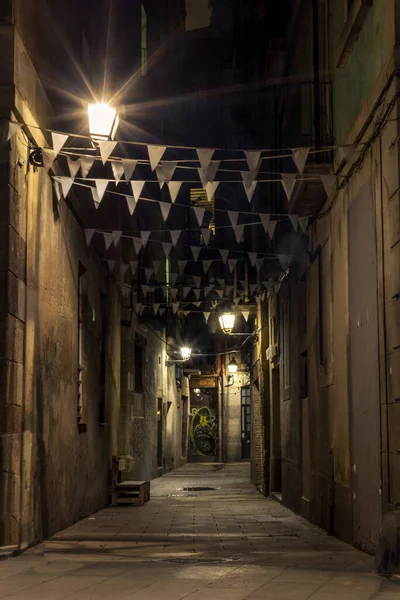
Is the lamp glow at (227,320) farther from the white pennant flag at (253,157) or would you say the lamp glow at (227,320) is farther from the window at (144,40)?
the white pennant flag at (253,157)

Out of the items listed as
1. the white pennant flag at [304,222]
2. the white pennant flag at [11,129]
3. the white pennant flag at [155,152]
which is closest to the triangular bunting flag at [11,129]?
the white pennant flag at [11,129]

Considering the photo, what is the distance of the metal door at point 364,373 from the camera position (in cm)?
800

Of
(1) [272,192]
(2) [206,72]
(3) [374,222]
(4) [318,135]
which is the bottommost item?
(3) [374,222]

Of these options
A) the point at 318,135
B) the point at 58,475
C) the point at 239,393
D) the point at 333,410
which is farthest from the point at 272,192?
the point at 239,393

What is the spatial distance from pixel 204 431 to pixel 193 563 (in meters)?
34.0

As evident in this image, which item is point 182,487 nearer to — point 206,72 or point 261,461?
point 261,461

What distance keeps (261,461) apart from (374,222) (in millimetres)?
12581

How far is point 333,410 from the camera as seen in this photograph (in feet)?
34.3

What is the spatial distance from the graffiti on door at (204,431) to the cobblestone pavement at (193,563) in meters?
27.5

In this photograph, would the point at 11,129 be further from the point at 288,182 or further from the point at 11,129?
the point at 288,182

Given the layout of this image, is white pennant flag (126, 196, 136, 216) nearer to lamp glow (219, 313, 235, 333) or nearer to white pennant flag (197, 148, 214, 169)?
white pennant flag (197, 148, 214, 169)

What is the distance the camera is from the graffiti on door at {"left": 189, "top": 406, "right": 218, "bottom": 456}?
4103 centimetres

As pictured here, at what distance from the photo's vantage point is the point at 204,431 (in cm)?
4122

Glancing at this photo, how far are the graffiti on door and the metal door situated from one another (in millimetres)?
32169
